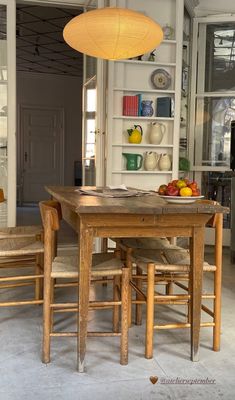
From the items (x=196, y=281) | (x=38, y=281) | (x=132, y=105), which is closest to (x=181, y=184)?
(x=196, y=281)

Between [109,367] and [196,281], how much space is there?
0.61 m

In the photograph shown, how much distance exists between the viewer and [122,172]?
15.0 ft

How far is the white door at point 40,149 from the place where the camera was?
33.4 ft

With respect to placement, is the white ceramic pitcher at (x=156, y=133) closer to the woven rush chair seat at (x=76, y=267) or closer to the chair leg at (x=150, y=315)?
the woven rush chair seat at (x=76, y=267)

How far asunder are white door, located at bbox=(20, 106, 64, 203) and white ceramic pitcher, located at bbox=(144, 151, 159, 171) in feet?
19.7

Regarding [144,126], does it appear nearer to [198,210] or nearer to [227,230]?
[227,230]

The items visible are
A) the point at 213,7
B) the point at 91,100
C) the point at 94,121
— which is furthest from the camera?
the point at 213,7

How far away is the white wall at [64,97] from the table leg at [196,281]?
8.43 meters

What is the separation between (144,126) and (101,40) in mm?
1991

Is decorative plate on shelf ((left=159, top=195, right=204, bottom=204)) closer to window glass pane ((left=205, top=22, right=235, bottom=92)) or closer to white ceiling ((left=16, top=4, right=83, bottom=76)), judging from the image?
window glass pane ((left=205, top=22, right=235, bottom=92))

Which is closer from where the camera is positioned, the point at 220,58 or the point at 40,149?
the point at 220,58

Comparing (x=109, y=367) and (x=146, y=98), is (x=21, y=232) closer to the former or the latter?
(x=109, y=367)

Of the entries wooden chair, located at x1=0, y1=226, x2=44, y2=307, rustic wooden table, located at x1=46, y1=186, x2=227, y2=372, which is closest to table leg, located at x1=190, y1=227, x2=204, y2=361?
rustic wooden table, located at x1=46, y1=186, x2=227, y2=372

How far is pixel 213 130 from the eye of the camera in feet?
17.8
